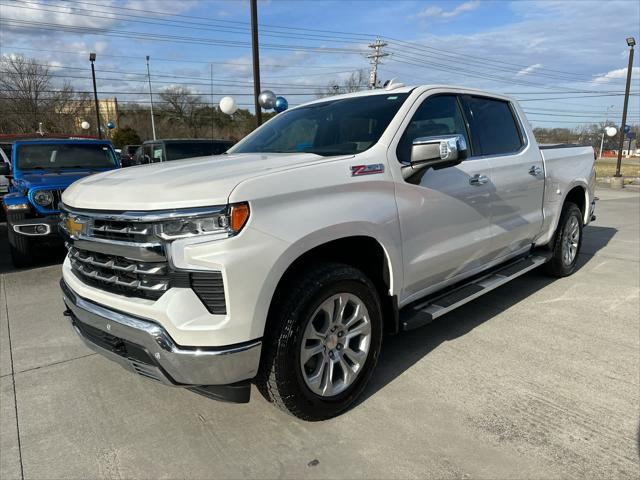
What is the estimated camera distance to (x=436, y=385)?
10.2 ft

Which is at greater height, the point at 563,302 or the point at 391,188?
the point at 391,188

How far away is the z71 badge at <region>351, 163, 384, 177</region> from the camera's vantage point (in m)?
2.69

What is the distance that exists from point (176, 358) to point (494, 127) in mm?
3321

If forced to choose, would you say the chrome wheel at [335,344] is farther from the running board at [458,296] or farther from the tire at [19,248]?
the tire at [19,248]

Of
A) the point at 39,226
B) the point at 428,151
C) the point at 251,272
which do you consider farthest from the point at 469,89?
the point at 39,226

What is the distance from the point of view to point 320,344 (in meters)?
2.64

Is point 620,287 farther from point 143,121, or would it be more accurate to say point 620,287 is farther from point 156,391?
point 143,121

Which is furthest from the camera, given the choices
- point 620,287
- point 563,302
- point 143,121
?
point 143,121

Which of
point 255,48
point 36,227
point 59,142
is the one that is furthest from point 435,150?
point 255,48

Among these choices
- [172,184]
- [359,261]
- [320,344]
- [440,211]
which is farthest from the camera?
[440,211]

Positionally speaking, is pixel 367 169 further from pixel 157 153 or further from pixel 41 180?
pixel 157 153

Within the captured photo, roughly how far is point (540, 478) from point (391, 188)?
1.70 m

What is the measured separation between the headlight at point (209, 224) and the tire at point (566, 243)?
4.03m

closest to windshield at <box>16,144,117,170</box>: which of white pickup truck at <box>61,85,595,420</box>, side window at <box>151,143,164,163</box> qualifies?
side window at <box>151,143,164,163</box>
